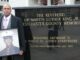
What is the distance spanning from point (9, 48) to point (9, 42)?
0.13 m

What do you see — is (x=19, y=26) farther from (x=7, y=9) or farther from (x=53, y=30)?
(x=53, y=30)

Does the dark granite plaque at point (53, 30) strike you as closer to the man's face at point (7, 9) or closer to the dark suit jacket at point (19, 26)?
the dark suit jacket at point (19, 26)

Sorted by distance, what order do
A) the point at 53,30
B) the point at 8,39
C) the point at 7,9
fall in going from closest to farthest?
the point at 7,9
the point at 8,39
the point at 53,30

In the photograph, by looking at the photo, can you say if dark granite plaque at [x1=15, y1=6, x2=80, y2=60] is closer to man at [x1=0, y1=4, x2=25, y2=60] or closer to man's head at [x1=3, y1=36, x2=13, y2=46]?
man at [x1=0, y1=4, x2=25, y2=60]

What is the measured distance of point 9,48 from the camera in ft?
24.4

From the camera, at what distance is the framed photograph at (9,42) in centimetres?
740

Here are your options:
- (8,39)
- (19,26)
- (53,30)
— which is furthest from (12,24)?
(53,30)

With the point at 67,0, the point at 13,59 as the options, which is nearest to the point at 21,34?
the point at 13,59

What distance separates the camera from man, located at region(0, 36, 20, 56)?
292 inches

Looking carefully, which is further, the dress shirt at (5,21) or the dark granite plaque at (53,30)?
the dark granite plaque at (53,30)

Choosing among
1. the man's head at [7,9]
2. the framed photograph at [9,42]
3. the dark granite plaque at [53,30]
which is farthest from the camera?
the dark granite plaque at [53,30]

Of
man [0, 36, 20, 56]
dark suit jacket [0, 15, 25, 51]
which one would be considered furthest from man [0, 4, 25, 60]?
man [0, 36, 20, 56]

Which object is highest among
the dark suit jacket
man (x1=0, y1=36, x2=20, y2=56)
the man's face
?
the man's face

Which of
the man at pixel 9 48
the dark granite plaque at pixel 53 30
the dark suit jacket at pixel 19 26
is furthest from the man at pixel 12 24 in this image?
the dark granite plaque at pixel 53 30
